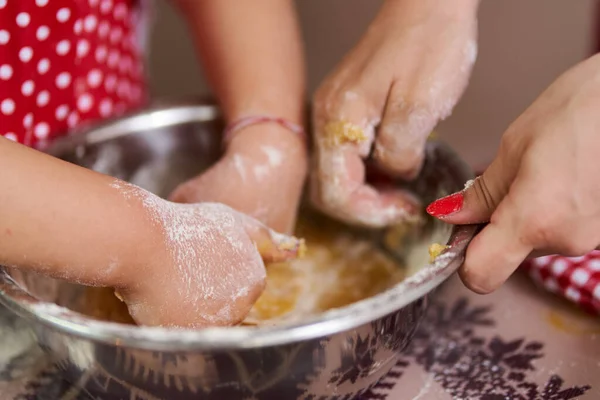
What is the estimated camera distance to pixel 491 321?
0.60m

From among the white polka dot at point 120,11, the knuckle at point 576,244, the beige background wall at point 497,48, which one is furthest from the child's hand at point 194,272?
the beige background wall at point 497,48

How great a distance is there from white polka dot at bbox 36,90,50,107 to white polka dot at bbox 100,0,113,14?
11cm

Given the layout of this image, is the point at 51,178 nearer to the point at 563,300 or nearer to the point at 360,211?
the point at 360,211

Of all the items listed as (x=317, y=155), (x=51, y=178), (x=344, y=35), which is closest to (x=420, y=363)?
(x=317, y=155)

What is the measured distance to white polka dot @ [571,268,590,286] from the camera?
57 cm

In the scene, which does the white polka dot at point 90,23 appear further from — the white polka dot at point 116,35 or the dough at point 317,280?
the dough at point 317,280

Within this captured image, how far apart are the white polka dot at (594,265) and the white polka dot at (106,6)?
0.53 m

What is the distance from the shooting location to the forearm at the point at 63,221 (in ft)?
1.38

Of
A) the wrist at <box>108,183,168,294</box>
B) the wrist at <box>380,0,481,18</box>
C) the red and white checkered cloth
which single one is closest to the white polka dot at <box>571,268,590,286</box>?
the red and white checkered cloth

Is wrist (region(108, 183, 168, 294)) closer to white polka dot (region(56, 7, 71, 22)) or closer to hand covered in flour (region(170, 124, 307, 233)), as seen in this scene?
hand covered in flour (region(170, 124, 307, 233))

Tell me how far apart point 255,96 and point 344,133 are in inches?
4.7

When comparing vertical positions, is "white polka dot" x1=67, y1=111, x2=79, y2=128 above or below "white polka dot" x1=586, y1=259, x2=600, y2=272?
above

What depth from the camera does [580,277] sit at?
0.57m

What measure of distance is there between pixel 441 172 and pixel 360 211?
0.30ft
